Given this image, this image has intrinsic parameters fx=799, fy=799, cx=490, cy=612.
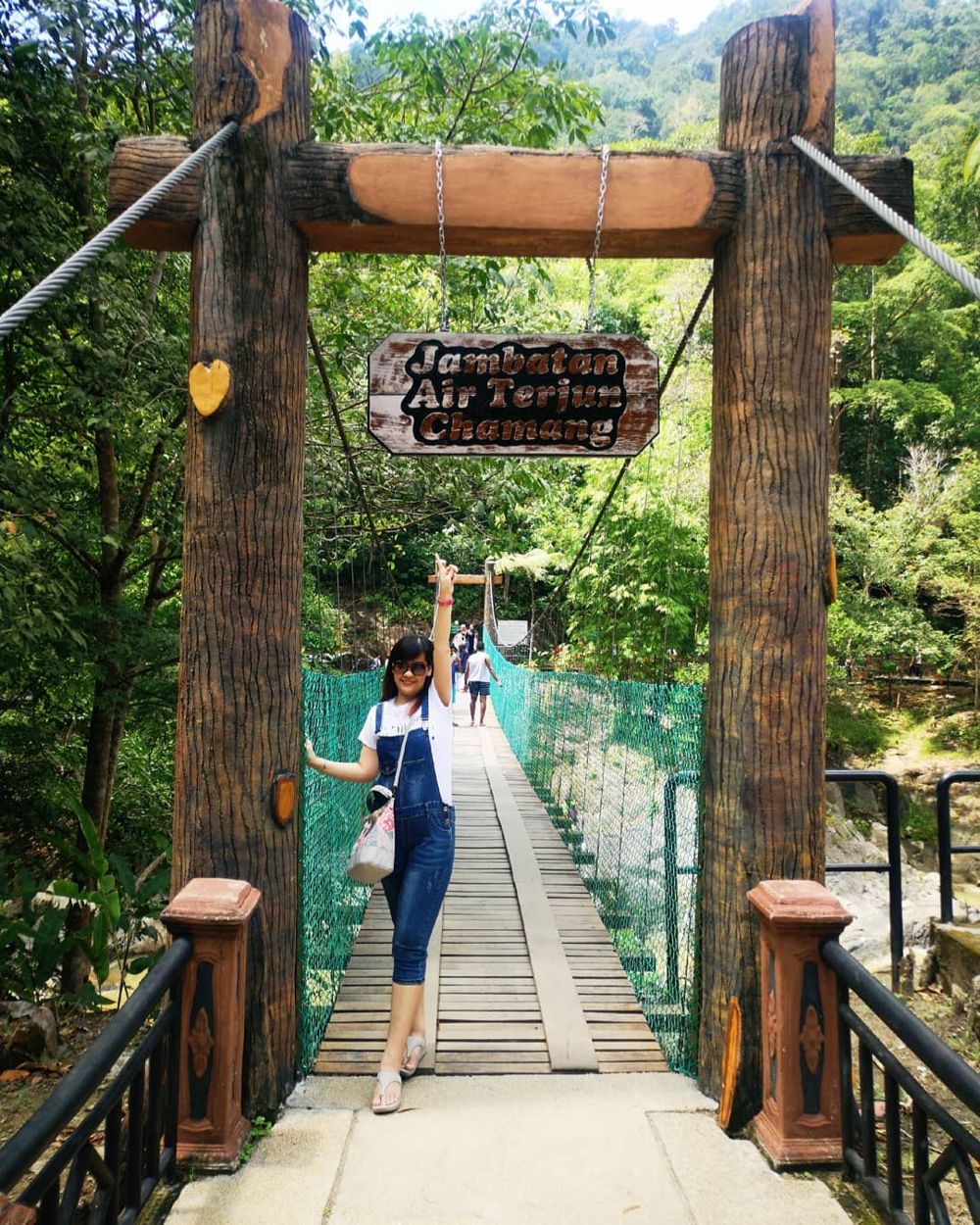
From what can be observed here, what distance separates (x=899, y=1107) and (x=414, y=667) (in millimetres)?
1250

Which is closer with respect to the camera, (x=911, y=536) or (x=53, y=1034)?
(x=53, y=1034)

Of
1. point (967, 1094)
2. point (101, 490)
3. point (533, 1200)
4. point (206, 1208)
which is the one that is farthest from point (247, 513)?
point (101, 490)

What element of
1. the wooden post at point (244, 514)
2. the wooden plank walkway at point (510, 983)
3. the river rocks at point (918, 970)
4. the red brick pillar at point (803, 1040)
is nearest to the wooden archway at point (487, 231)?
the wooden post at point (244, 514)

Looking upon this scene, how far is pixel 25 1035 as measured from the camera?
2.78m

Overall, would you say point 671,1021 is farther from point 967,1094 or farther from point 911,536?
point 911,536

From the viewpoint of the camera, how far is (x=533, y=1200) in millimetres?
1416

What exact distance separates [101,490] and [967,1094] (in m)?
4.38

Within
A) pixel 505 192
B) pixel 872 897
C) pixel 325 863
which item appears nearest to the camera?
pixel 505 192

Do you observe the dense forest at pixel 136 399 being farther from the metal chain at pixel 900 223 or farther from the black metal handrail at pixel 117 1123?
the black metal handrail at pixel 117 1123

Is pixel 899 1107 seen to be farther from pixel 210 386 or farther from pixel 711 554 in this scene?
pixel 210 386

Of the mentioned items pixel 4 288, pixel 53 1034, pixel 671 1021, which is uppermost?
pixel 4 288

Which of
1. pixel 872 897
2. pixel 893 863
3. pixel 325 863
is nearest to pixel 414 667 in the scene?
pixel 325 863

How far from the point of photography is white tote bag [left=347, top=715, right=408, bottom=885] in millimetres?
1750

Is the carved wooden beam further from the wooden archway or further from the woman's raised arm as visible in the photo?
the woman's raised arm
